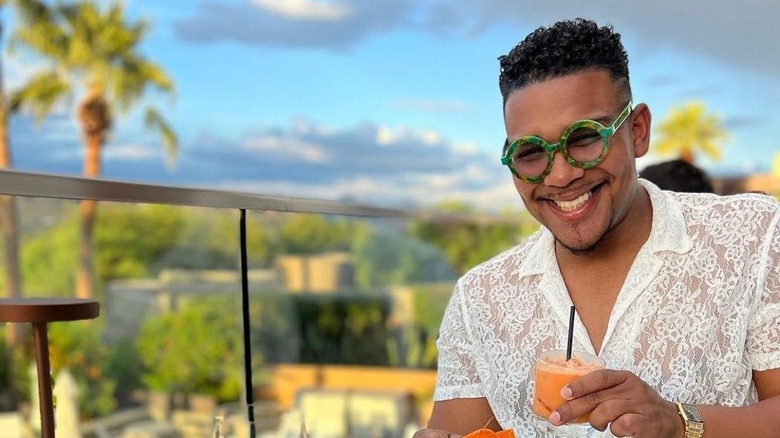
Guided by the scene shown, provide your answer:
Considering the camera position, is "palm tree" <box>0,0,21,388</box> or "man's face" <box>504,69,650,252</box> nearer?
"man's face" <box>504,69,650,252</box>

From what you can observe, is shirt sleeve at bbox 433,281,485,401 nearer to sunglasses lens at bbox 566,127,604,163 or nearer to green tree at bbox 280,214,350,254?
sunglasses lens at bbox 566,127,604,163

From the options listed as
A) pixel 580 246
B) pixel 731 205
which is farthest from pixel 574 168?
pixel 731 205

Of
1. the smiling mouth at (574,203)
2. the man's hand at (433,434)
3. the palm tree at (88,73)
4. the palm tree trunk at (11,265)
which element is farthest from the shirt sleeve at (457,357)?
the palm tree at (88,73)

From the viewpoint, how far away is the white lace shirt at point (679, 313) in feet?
6.02

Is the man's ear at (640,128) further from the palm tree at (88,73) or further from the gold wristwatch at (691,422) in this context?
the palm tree at (88,73)

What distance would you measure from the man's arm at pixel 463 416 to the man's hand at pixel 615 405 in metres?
0.53

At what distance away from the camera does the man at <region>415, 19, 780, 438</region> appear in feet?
5.90

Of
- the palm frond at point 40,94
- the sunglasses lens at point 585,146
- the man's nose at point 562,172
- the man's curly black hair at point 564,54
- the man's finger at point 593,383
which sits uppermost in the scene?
the palm frond at point 40,94

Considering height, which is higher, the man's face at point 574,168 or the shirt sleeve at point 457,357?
the man's face at point 574,168

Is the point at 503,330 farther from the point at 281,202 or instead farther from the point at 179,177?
the point at 179,177

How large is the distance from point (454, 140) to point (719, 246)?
32.7m

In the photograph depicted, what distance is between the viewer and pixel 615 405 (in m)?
1.53

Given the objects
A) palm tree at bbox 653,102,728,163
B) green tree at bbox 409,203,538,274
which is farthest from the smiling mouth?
palm tree at bbox 653,102,728,163

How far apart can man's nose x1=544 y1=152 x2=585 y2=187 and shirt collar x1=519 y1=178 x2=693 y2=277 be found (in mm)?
260
